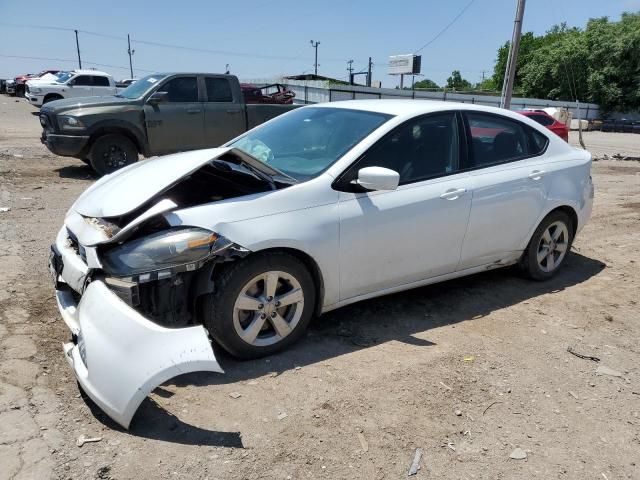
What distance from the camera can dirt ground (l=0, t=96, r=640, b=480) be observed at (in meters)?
2.46

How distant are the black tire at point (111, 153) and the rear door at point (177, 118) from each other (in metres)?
0.39

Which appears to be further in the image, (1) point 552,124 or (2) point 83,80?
(2) point 83,80

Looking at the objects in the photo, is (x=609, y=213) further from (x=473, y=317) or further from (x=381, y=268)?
(x=381, y=268)

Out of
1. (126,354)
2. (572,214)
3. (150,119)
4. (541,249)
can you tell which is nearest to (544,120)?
(150,119)

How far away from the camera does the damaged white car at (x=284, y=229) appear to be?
104 inches

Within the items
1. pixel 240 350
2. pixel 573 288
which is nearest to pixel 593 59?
pixel 573 288

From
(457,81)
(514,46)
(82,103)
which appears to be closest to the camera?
(82,103)

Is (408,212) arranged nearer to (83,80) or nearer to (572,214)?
(572,214)

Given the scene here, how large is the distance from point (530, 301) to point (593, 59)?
50476 mm

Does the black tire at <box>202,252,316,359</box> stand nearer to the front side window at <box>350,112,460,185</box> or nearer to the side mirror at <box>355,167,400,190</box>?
the side mirror at <box>355,167,400,190</box>

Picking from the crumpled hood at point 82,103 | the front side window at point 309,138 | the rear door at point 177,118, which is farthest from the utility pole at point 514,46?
the front side window at point 309,138

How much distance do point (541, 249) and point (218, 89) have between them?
23.7 feet

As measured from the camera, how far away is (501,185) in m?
4.22

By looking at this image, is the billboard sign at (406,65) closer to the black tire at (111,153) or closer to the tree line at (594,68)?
the tree line at (594,68)
